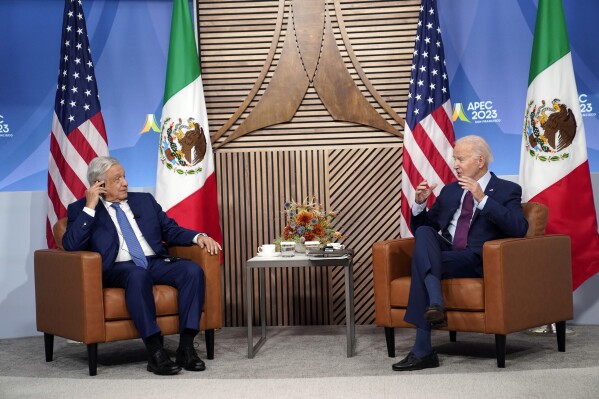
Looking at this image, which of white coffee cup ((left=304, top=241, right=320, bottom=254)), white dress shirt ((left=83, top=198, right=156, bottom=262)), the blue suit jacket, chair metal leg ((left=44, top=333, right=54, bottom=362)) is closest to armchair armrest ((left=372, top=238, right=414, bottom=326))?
the blue suit jacket

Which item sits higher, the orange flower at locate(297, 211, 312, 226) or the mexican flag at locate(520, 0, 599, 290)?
the mexican flag at locate(520, 0, 599, 290)

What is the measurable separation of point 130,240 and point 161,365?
837 mm

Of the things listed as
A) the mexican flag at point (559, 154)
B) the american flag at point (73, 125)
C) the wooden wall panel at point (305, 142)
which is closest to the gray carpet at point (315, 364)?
the wooden wall panel at point (305, 142)

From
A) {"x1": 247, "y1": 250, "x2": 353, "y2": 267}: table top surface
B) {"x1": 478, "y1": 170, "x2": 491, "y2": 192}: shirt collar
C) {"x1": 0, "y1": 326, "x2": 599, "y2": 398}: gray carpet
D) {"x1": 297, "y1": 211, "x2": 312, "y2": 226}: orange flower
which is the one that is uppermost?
{"x1": 478, "y1": 170, "x2": 491, "y2": 192}: shirt collar

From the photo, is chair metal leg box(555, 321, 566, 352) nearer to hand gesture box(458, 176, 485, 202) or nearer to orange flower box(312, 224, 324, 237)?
hand gesture box(458, 176, 485, 202)

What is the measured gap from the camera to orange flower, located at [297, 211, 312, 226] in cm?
470

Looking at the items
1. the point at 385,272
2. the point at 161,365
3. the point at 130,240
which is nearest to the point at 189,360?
the point at 161,365

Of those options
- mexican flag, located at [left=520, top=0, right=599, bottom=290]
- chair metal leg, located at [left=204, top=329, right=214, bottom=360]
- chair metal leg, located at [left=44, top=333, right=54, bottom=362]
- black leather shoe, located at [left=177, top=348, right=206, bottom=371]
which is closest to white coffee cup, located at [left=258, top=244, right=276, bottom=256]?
chair metal leg, located at [left=204, top=329, right=214, bottom=360]

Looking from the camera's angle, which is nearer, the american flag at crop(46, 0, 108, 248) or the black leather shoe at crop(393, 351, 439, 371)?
the black leather shoe at crop(393, 351, 439, 371)

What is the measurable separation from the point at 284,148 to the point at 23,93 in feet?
7.36

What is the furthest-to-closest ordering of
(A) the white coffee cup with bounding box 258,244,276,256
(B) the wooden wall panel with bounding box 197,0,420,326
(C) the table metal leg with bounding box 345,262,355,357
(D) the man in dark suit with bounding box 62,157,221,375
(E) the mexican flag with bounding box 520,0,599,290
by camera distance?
(B) the wooden wall panel with bounding box 197,0,420,326
(E) the mexican flag with bounding box 520,0,599,290
(A) the white coffee cup with bounding box 258,244,276,256
(C) the table metal leg with bounding box 345,262,355,357
(D) the man in dark suit with bounding box 62,157,221,375

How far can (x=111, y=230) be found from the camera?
14.9 ft

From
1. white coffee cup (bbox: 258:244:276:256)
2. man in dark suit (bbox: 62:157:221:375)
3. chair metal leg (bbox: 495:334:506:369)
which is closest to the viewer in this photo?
chair metal leg (bbox: 495:334:506:369)

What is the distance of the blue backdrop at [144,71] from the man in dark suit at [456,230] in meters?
1.84
